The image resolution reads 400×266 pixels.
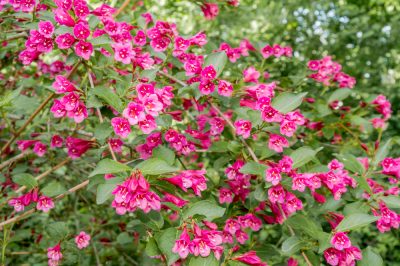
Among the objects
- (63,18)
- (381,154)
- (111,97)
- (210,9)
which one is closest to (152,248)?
(111,97)

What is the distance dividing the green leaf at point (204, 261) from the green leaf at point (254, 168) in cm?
39

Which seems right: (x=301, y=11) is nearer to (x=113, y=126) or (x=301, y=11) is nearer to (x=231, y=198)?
(x=231, y=198)

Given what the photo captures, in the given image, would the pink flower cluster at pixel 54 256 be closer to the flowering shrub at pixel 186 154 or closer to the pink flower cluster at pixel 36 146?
the flowering shrub at pixel 186 154

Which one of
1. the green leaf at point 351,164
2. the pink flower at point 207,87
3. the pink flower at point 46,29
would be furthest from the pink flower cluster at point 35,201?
the green leaf at point 351,164

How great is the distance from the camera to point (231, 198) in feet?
6.94

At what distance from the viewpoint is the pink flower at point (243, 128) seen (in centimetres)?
185

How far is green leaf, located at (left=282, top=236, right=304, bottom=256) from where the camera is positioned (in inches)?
67.6

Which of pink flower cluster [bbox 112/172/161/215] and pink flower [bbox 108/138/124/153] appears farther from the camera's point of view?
pink flower [bbox 108/138/124/153]

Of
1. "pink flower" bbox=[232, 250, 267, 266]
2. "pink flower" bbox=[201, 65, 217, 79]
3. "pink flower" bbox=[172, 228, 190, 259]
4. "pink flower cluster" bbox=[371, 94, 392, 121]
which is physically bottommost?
"pink flower cluster" bbox=[371, 94, 392, 121]

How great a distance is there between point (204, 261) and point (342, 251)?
60cm

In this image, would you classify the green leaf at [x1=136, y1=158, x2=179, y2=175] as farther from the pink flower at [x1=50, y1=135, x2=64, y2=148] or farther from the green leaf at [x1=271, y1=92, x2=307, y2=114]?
the pink flower at [x1=50, y1=135, x2=64, y2=148]

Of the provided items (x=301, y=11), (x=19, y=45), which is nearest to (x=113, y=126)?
(x=19, y=45)

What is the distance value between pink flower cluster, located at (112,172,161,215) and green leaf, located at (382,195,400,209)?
1.01 meters

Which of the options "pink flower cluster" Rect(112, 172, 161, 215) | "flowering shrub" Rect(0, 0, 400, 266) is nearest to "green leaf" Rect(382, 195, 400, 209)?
"flowering shrub" Rect(0, 0, 400, 266)
